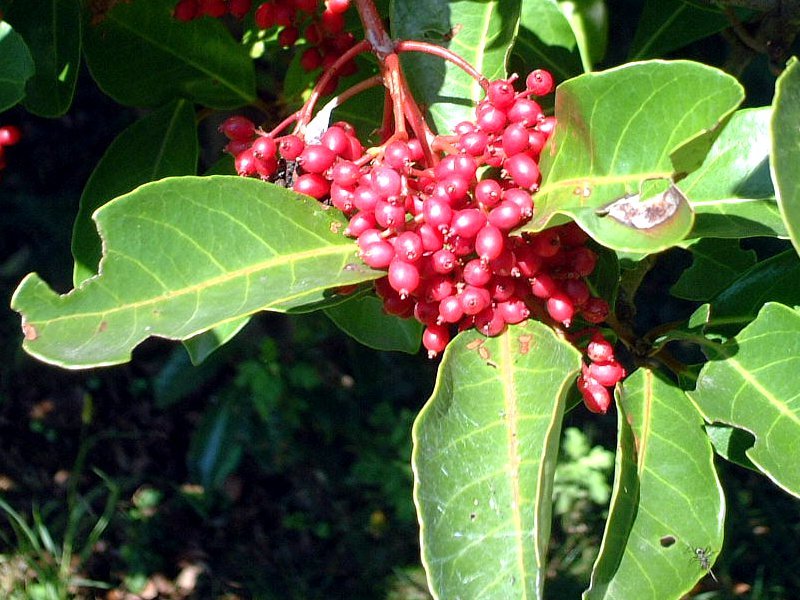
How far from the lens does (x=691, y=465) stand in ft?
3.69

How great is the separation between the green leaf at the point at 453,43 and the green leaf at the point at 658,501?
0.40 m

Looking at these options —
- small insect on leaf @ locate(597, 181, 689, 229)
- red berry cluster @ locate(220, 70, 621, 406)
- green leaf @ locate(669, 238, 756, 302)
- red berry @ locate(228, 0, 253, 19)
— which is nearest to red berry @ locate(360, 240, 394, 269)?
red berry cluster @ locate(220, 70, 621, 406)

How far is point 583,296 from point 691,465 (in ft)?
0.82

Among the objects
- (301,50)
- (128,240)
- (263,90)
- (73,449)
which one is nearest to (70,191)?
(73,449)

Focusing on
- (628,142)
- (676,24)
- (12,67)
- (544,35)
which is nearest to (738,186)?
(628,142)

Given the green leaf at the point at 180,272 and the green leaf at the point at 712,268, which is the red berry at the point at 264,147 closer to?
the green leaf at the point at 180,272

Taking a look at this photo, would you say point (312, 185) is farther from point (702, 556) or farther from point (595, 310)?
point (702, 556)

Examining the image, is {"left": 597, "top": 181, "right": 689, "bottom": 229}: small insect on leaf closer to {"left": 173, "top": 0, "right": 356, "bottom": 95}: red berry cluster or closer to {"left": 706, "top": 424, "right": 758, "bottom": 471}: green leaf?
{"left": 706, "top": 424, "right": 758, "bottom": 471}: green leaf

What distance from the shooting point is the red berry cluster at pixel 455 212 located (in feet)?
3.12

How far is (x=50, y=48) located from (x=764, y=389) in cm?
105

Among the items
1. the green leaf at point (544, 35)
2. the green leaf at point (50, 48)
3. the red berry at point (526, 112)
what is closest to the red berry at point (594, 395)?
the red berry at point (526, 112)

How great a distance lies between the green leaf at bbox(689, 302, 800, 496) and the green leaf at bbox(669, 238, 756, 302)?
1.03 ft

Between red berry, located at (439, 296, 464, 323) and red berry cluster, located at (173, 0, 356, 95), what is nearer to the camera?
red berry, located at (439, 296, 464, 323)

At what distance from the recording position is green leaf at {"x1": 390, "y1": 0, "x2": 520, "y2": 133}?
3.78 feet
